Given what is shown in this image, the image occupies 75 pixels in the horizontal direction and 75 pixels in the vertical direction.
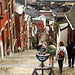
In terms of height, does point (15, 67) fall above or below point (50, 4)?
below

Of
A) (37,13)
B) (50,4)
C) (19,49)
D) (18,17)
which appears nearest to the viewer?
(18,17)

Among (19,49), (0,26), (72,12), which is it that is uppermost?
(72,12)

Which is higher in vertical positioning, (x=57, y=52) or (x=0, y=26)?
(x=0, y=26)

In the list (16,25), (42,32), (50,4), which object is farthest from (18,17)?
(50,4)

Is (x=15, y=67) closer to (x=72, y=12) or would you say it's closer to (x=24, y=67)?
(x=24, y=67)

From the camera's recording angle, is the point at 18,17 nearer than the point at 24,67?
No

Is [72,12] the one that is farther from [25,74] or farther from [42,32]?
[42,32]

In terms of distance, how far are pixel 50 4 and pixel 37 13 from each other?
35.6 meters

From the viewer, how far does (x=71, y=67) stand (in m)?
11.6

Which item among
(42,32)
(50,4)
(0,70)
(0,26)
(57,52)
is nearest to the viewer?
(57,52)

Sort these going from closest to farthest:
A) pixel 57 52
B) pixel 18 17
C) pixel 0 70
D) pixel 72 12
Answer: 1. pixel 57 52
2. pixel 0 70
3. pixel 72 12
4. pixel 18 17

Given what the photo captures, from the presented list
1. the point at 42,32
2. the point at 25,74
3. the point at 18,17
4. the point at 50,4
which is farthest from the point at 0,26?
the point at 50,4

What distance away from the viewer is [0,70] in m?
11.2

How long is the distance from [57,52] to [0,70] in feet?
12.1
